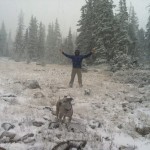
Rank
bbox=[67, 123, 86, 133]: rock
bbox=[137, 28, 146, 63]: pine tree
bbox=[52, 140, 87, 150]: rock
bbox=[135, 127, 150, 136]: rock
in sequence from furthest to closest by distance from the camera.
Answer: bbox=[137, 28, 146, 63]: pine tree, bbox=[135, 127, 150, 136]: rock, bbox=[67, 123, 86, 133]: rock, bbox=[52, 140, 87, 150]: rock

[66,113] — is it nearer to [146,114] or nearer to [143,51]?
[146,114]

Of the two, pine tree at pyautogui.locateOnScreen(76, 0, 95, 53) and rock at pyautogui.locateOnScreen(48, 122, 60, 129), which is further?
pine tree at pyautogui.locateOnScreen(76, 0, 95, 53)

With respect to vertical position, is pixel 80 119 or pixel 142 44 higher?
pixel 142 44

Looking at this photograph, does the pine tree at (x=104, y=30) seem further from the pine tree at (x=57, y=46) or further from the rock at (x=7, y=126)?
the pine tree at (x=57, y=46)

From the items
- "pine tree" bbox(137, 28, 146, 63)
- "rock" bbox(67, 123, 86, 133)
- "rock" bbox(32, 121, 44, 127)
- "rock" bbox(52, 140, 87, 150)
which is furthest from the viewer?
"pine tree" bbox(137, 28, 146, 63)

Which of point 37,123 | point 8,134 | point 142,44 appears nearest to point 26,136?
point 8,134

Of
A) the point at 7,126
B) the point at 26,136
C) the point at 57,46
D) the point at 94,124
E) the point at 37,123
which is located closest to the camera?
the point at 26,136

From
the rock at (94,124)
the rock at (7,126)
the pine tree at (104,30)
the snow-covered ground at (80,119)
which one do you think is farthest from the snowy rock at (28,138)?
the pine tree at (104,30)

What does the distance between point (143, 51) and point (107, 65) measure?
1547 inches

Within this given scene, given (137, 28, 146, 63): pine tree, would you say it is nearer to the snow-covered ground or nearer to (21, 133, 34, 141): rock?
the snow-covered ground

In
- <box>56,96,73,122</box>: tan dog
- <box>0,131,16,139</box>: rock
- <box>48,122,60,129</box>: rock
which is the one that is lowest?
<box>0,131,16,139</box>: rock

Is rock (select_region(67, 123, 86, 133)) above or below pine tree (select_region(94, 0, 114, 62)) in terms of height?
below

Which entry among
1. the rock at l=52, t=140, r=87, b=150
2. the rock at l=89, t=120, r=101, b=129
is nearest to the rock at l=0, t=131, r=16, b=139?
the rock at l=52, t=140, r=87, b=150

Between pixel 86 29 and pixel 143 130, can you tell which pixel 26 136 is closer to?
pixel 143 130
